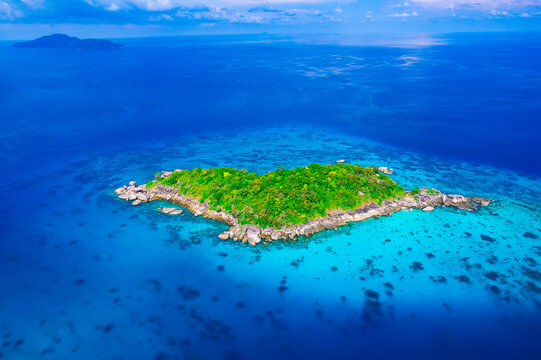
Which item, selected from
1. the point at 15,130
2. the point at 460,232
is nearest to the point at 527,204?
the point at 460,232

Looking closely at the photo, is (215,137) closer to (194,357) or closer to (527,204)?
(194,357)

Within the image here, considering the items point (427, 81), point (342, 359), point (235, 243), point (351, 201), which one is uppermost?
point (427, 81)

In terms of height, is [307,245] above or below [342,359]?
above

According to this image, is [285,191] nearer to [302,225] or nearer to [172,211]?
[302,225]

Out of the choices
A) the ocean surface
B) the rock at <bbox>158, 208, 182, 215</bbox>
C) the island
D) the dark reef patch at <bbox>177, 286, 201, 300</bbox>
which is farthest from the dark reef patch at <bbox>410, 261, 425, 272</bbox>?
the rock at <bbox>158, 208, 182, 215</bbox>

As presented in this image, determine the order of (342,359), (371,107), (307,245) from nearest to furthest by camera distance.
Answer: (342,359)
(307,245)
(371,107)

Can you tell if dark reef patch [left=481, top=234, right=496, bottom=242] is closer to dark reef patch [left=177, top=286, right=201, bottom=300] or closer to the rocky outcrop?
the rocky outcrop
